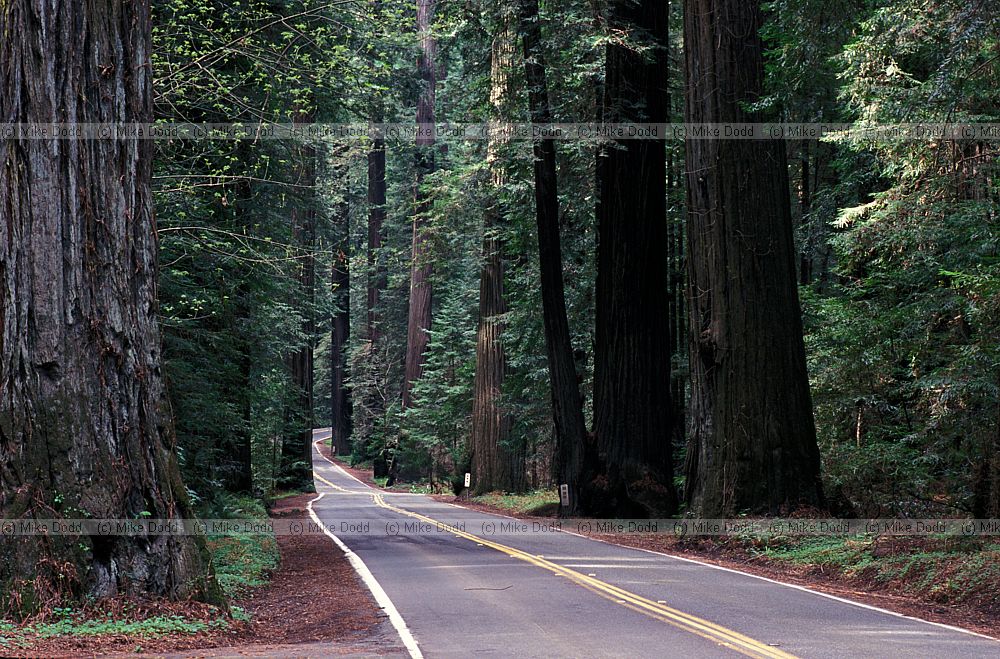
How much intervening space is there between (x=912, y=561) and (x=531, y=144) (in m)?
12.7

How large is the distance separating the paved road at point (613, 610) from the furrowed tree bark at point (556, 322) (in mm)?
4923

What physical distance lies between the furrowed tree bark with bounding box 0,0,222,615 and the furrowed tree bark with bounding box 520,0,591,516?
13.4m

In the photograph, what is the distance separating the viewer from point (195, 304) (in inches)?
526

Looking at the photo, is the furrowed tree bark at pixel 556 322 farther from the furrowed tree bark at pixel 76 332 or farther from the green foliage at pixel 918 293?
the furrowed tree bark at pixel 76 332

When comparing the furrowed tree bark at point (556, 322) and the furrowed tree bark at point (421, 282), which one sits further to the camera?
the furrowed tree bark at point (421, 282)

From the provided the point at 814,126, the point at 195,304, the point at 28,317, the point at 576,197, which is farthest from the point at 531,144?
the point at 28,317

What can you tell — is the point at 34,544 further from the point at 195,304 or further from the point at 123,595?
the point at 195,304

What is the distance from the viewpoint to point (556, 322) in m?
22.9

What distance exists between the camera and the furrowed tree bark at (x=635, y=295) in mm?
21688

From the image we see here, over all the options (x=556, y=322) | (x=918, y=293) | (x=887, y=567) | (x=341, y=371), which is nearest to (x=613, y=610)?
(x=887, y=567)

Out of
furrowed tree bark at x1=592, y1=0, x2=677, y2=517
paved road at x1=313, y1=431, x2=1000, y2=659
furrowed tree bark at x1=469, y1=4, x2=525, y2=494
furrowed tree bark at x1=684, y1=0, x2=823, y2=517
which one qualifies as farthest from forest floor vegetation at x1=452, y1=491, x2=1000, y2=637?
furrowed tree bark at x1=469, y1=4, x2=525, y2=494

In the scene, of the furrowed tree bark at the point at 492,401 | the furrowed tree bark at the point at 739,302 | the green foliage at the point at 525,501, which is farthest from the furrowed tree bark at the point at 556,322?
the furrowed tree bark at the point at 492,401

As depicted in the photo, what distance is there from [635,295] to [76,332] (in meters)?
14.5

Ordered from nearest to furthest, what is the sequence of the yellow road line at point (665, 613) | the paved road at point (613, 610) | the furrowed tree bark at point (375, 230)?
the yellow road line at point (665, 613)
the paved road at point (613, 610)
the furrowed tree bark at point (375, 230)
